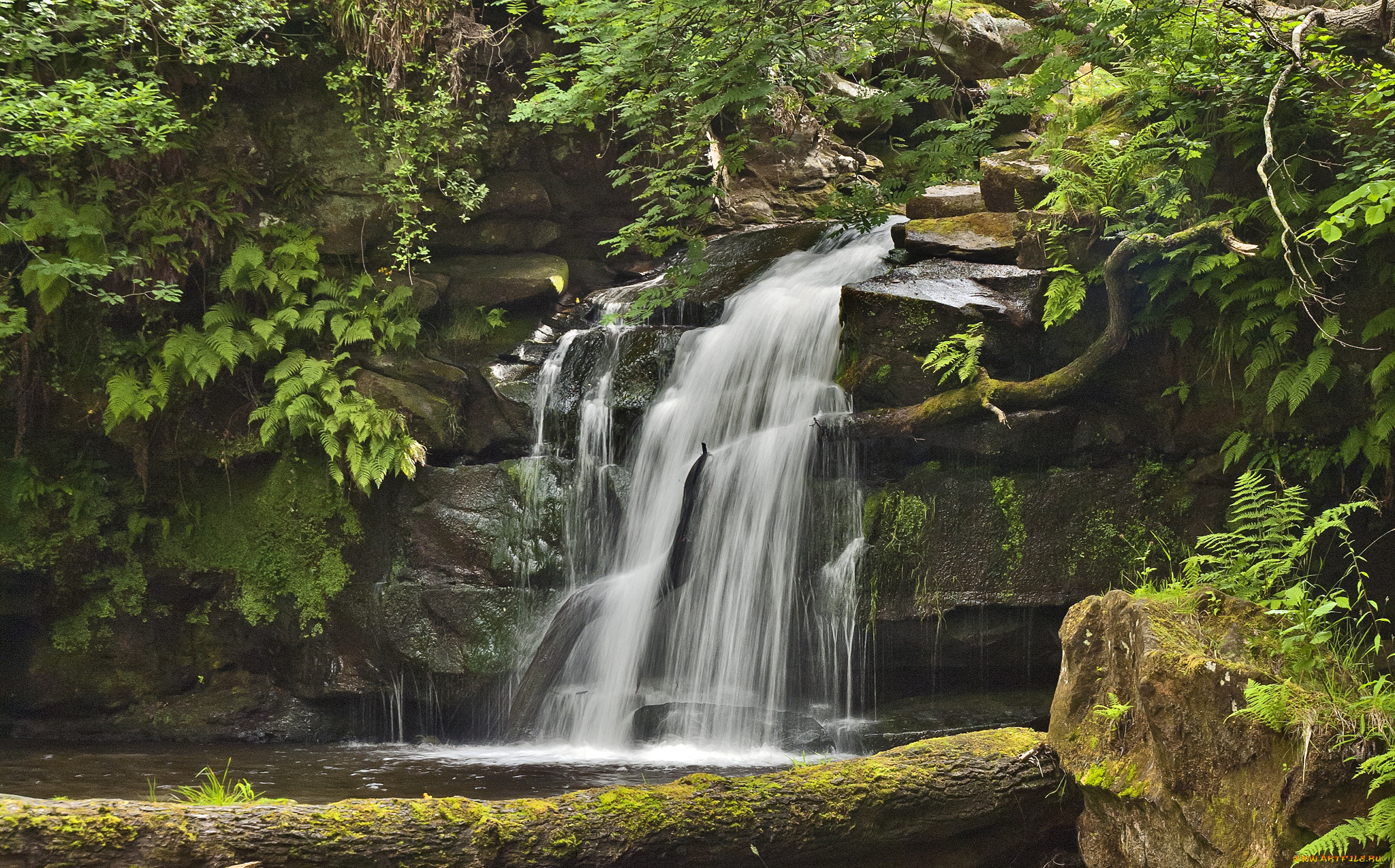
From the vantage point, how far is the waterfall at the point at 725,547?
23.0 ft

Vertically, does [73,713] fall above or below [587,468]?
below

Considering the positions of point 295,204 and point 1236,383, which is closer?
point 1236,383

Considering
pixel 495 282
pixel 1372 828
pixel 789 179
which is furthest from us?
pixel 789 179

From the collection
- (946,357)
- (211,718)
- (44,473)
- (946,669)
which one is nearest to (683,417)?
(946,357)

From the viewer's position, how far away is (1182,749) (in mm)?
3887

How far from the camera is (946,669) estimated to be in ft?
22.6

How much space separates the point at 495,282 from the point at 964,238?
15.9 feet

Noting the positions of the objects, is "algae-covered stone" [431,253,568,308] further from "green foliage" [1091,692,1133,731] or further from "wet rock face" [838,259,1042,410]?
"green foliage" [1091,692,1133,731]

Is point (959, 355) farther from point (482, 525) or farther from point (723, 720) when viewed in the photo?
point (482, 525)

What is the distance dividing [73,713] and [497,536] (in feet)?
14.2

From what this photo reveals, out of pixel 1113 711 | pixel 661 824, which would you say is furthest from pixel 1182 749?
pixel 661 824

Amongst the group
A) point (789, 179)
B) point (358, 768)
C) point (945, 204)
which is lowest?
point (358, 768)

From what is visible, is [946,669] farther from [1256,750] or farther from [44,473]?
[44,473]

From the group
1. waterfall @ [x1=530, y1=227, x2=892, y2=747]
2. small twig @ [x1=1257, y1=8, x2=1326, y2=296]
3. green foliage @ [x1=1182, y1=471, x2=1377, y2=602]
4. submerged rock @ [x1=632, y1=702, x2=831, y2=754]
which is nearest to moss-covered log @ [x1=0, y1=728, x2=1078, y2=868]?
green foliage @ [x1=1182, y1=471, x2=1377, y2=602]
